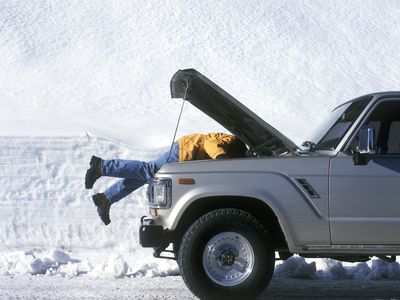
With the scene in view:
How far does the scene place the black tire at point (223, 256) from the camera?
5.93m

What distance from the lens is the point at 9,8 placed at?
120 feet

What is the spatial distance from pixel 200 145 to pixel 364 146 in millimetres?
2340

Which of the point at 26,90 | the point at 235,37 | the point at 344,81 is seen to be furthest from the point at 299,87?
the point at 26,90

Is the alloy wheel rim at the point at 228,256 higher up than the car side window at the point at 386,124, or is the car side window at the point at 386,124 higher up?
the car side window at the point at 386,124

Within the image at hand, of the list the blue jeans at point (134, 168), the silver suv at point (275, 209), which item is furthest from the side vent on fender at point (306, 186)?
the blue jeans at point (134, 168)

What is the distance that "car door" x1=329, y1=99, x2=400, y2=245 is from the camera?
19.4 ft

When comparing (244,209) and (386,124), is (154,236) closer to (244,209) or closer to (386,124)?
(244,209)

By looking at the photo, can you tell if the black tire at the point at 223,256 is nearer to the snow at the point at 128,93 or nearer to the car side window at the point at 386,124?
the snow at the point at 128,93

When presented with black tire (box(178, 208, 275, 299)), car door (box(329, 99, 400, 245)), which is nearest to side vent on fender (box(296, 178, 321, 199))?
car door (box(329, 99, 400, 245))

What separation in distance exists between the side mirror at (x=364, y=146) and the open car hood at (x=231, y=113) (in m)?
0.79

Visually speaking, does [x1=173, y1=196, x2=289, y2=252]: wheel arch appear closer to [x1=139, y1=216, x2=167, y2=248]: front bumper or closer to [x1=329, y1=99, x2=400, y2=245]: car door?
[x1=139, y1=216, x2=167, y2=248]: front bumper

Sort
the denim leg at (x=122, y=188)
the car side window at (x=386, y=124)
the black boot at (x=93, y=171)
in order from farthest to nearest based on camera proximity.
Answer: the denim leg at (x=122, y=188) < the black boot at (x=93, y=171) < the car side window at (x=386, y=124)

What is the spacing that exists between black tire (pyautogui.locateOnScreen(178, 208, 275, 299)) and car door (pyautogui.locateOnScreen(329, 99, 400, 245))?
658 millimetres

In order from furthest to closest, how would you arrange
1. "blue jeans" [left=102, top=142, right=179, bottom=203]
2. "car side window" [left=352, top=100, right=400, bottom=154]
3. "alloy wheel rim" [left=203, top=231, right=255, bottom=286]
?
"blue jeans" [left=102, top=142, right=179, bottom=203] → "car side window" [left=352, top=100, right=400, bottom=154] → "alloy wheel rim" [left=203, top=231, right=255, bottom=286]
